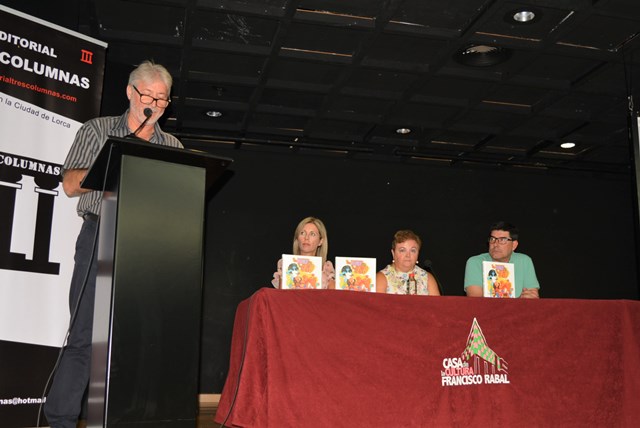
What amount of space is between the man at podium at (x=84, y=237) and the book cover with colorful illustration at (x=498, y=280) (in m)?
1.67

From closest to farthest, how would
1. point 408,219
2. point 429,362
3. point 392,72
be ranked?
point 429,362 → point 392,72 → point 408,219

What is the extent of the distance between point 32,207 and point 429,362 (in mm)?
2205

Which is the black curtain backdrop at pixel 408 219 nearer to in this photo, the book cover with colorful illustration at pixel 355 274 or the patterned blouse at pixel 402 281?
the patterned blouse at pixel 402 281

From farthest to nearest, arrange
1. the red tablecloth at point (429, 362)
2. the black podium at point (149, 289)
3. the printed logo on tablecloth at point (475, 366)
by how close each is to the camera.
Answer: the printed logo on tablecloth at point (475, 366)
the red tablecloth at point (429, 362)
the black podium at point (149, 289)

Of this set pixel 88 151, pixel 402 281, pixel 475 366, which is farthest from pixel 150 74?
pixel 402 281

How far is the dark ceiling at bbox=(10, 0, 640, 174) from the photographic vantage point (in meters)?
4.32

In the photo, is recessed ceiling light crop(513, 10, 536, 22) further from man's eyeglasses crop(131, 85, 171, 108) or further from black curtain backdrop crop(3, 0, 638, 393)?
man's eyeglasses crop(131, 85, 171, 108)

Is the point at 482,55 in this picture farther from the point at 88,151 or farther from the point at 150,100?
the point at 88,151

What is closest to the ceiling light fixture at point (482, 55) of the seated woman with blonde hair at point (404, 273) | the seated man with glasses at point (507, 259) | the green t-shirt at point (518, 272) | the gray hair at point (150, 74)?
the seated man with glasses at point (507, 259)

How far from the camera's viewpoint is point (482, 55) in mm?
4953

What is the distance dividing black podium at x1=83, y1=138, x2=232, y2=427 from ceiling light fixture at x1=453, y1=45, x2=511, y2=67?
3733 mm

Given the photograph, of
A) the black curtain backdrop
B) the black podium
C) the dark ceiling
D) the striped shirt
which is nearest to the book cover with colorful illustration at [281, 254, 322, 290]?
the striped shirt

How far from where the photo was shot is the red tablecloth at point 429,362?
86.6 inches

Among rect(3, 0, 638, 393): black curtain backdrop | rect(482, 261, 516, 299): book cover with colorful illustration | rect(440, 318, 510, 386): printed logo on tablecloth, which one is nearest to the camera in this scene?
rect(440, 318, 510, 386): printed logo on tablecloth
